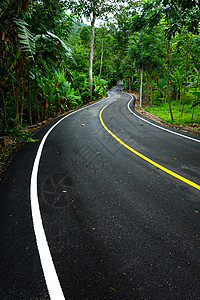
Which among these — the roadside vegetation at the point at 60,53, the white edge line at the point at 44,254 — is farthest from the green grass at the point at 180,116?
the white edge line at the point at 44,254

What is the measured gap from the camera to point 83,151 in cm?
630

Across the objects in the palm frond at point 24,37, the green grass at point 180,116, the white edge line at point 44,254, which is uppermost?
the palm frond at point 24,37

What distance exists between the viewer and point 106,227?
2.93 m

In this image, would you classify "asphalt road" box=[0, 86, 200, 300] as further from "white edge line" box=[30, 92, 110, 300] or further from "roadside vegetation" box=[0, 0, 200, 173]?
"roadside vegetation" box=[0, 0, 200, 173]

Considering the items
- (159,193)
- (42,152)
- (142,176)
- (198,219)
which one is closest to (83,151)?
(42,152)

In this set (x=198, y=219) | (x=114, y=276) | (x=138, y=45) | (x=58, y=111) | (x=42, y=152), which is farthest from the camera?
(x=138, y=45)

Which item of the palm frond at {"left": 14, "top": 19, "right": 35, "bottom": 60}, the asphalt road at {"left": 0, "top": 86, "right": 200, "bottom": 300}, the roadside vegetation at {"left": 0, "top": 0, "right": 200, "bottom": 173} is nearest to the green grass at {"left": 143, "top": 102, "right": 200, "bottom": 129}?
the roadside vegetation at {"left": 0, "top": 0, "right": 200, "bottom": 173}

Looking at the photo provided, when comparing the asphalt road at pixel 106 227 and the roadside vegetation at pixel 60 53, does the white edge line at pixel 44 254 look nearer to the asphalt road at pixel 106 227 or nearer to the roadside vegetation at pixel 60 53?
the asphalt road at pixel 106 227

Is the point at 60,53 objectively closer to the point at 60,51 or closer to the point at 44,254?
the point at 60,51

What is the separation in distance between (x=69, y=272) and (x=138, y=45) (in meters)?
20.5

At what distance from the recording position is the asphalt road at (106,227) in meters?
2.08

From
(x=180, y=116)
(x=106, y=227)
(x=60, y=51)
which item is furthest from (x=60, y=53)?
(x=180, y=116)

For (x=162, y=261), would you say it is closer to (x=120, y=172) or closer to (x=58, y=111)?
(x=120, y=172)

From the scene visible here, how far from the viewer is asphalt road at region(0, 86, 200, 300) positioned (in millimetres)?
2082
